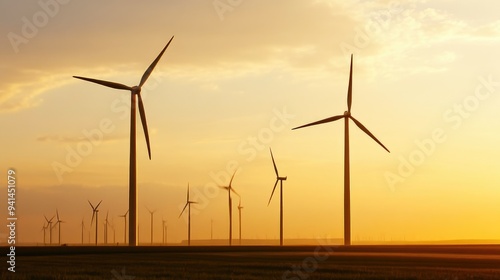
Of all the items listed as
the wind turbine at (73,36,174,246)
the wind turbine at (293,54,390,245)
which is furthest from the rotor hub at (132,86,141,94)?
the wind turbine at (293,54,390,245)

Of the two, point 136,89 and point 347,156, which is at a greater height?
point 136,89

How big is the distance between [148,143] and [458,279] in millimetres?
51265

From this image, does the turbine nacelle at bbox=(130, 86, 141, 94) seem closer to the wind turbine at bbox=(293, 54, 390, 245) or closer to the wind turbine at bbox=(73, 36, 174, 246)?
the wind turbine at bbox=(73, 36, 174, 246)

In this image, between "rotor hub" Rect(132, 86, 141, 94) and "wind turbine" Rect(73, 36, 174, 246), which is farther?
"rotor hub" Rect(132, 86, 141, 94)

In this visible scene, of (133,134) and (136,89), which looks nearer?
(133,134)

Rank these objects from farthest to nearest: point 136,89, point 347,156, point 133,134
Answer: point 347,156 → point 136,89 → point 133,134

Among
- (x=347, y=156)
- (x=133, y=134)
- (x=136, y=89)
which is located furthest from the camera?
(x=347, y=156)

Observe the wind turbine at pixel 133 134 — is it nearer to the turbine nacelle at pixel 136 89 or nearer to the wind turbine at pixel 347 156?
the turbine nacelle at pixel 136 89

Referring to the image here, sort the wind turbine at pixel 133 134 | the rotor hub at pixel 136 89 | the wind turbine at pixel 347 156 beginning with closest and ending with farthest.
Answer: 1. the wind turbine at pixel 133 134
2. the rotor hub at pixel 136 89
3. the wind turbine at pixel 347 156

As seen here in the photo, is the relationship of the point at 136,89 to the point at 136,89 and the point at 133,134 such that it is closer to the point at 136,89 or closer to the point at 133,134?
the point at 136,89

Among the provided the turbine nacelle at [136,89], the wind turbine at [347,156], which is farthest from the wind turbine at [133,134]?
the wind turbine at [347,156]

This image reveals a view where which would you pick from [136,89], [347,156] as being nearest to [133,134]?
[136,89]

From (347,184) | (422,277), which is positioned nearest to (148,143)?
(347,184)

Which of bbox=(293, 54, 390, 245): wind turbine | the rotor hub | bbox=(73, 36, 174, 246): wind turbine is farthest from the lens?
bbox=(293, 54, 390, 245): wind turbine
